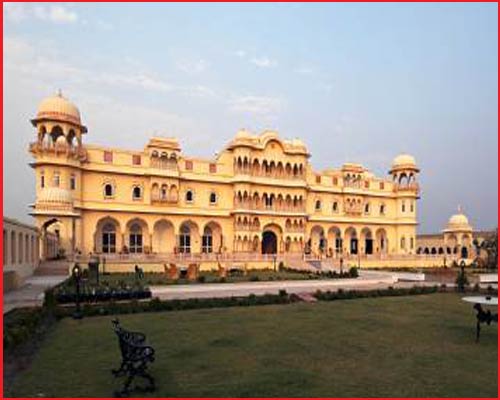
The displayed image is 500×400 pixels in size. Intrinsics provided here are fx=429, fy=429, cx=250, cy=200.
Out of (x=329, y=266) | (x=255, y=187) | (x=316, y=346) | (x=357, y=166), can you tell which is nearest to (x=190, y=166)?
(x=255, y=187)

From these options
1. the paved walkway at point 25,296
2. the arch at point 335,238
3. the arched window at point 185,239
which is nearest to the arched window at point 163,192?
the arched window at point 185,239

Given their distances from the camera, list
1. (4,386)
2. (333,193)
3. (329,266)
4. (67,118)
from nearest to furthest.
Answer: (4,386) < (67,118) < (329,266) < (333,193)

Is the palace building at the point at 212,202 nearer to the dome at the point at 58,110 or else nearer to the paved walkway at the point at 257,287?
the dome at the point at 58,110

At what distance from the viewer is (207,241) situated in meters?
42.7

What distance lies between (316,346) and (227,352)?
218cm

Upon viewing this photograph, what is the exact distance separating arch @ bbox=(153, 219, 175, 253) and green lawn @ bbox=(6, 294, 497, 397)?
25800 millimetres

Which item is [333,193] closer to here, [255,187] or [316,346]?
[255,187]

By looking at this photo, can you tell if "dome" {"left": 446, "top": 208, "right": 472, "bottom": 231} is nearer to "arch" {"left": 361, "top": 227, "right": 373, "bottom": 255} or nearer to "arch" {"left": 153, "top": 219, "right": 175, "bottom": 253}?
"arch" {"left": 361, "top": 227, "right": 373, "bottom": 255}

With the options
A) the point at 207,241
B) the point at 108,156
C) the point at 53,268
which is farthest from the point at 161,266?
the point at 108,156

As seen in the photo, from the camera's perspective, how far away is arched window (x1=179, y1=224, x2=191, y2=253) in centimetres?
4122

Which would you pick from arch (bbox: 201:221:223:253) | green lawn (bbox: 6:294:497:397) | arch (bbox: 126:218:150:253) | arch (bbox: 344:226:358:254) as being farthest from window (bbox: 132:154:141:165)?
green lawn (bbox: 6:294:497:397)

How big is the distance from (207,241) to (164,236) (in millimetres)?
4475

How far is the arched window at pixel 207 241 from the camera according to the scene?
42.3m

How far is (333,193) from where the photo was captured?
163 feet
